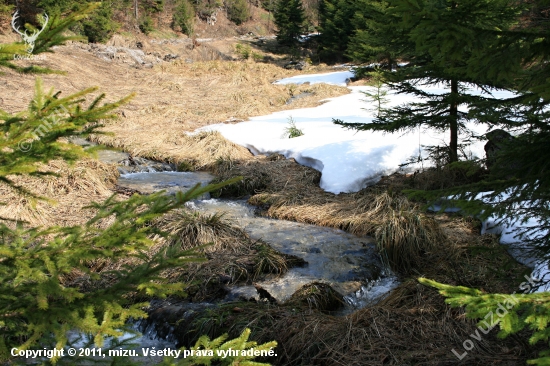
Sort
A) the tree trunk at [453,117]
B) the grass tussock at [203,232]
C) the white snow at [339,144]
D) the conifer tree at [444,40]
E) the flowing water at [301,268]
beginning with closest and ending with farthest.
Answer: the conifer tree at [444,40], the flowing water at [301,268], the grass tussock at [203,232], the tree trunk at [453,117], the white snow at [339,144]

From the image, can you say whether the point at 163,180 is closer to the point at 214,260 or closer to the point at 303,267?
the point at 214,260

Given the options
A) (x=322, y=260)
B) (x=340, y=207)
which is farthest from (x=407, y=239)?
(x=340, y=207)

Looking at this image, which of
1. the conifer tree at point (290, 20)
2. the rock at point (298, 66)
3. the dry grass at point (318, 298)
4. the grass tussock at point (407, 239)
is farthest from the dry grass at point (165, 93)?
the conifer tree at point (290, 20)

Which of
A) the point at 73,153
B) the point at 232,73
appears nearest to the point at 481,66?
the point at 73,153

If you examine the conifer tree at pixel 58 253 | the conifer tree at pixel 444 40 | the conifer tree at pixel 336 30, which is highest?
the conifer tree at pixel 336 30

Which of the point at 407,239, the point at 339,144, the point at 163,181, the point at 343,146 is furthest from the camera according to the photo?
the point at 339,144

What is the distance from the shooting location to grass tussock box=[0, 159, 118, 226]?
5578 mm

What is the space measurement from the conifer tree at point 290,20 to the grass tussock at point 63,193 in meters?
31.7

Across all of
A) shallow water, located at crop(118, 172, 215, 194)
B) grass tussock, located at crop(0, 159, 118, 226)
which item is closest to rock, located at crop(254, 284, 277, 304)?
grass tussock, located at crop(0, 159, 118, 226)

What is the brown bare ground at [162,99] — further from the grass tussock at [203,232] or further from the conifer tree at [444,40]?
the conifer tree at [444,40]

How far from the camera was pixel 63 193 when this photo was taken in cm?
670

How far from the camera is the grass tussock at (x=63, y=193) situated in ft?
18.3

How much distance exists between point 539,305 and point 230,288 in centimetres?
341

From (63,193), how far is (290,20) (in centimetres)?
3419
